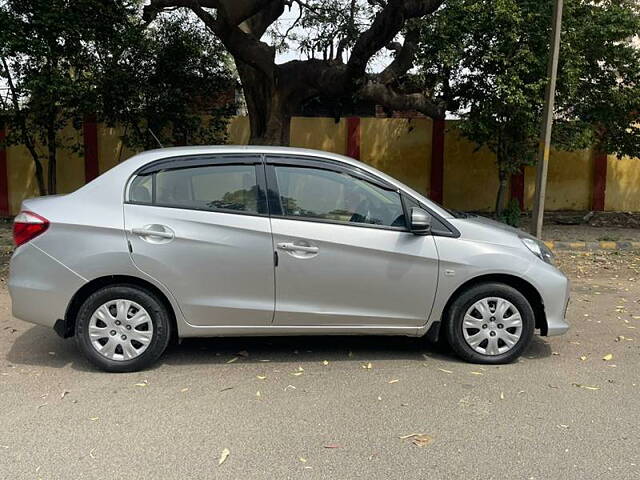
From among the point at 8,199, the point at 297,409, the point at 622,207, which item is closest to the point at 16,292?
the point at 297,409

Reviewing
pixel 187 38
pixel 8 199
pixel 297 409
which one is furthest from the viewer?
pixel 8 199

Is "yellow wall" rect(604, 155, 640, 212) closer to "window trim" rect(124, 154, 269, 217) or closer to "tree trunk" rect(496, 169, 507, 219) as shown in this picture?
"tree trunk" rect(496, 169, 507, 219)

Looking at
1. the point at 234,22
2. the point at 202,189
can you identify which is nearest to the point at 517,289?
the point at 202,189

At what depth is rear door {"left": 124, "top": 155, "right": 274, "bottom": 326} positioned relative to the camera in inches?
174

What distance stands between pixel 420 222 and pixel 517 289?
1052 millimetres

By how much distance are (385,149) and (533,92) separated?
174 inches

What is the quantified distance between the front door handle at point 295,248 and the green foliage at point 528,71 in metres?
6.91

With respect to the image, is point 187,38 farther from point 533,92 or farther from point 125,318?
point 125,318

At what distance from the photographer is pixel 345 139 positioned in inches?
559

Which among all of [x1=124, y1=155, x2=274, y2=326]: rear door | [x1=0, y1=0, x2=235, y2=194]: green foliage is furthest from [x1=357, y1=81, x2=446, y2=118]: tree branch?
[x1=124, y1=155, x2=274, y2=326]: rear door

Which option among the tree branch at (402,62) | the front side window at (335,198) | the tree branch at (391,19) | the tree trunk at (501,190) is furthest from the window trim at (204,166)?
the tree trunk at (501,190)

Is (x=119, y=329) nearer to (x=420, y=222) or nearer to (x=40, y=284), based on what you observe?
(x=40, y=284)

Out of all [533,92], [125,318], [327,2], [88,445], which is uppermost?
[327,2]

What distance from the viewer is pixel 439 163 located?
47.0ft
